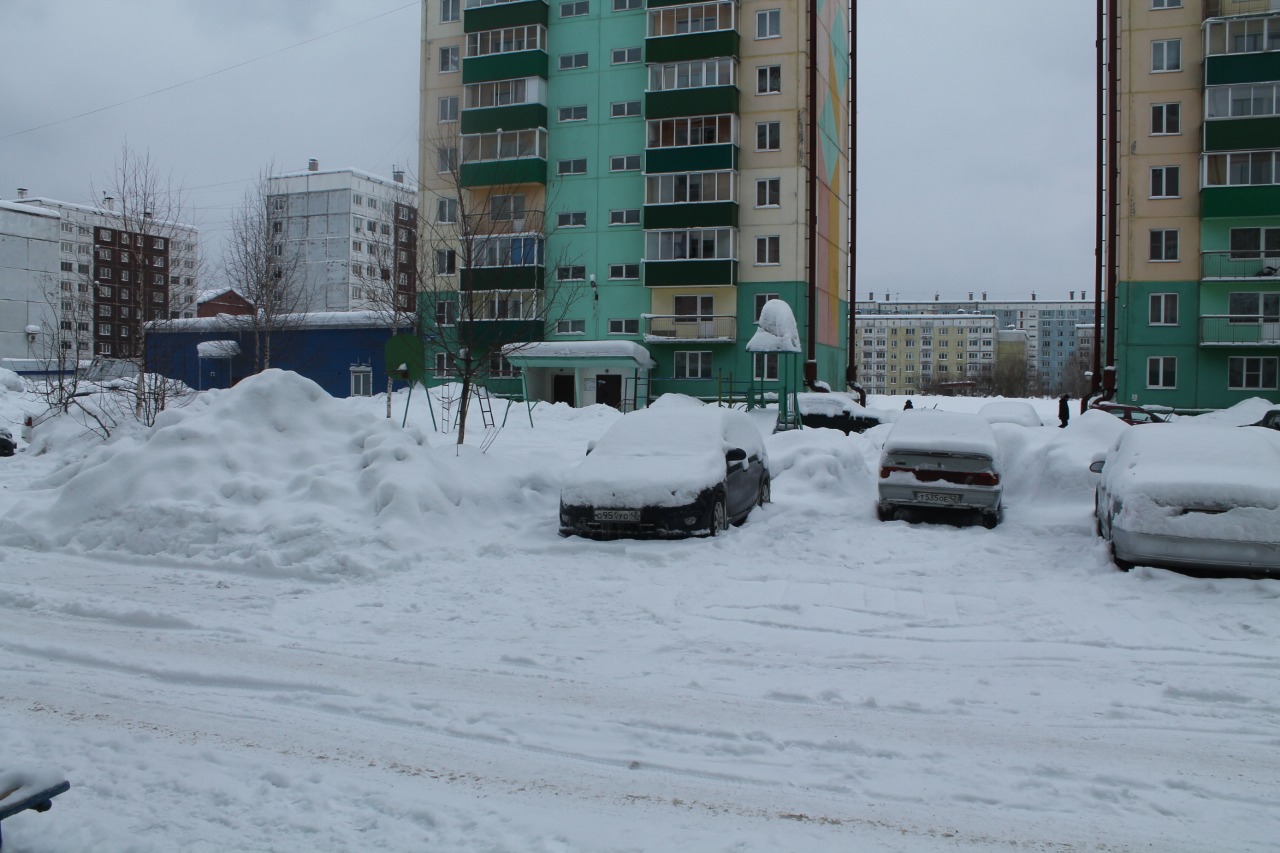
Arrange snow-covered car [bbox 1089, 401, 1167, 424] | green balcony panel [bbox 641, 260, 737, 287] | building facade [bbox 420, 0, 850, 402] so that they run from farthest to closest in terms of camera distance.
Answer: building facade [bbox 420, 0, 850, 402]
green balcony panel [bbox 641, 260, 737, 287]
snow-covered car [bbox 1089, 401, 1167, 424]

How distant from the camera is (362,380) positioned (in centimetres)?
4672

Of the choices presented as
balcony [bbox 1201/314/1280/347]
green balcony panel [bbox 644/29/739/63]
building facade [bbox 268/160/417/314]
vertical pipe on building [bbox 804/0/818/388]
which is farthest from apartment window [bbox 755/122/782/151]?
building facade [bbox 268/160/417/314]

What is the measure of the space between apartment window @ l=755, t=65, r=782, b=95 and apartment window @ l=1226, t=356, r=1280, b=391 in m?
22.0

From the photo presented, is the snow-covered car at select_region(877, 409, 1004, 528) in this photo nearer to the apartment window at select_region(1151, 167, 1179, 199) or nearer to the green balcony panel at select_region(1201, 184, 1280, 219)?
the green balcony panel at select_region(1201, 184, 1280, 219)

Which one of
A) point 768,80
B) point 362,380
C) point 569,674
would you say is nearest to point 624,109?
point 768,80

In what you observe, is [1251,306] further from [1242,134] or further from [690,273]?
[690,273]

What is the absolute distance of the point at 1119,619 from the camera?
7.90 meters

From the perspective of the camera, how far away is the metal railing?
3781cm

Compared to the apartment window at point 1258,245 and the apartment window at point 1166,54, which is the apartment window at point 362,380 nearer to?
the apartment window at point 1166,54

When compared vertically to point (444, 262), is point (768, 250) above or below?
above

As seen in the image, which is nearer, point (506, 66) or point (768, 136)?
point (768, 136)

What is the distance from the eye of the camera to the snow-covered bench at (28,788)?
339cm

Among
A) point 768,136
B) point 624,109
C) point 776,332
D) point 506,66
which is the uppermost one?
point 506,66

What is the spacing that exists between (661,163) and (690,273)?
5.19 meters
